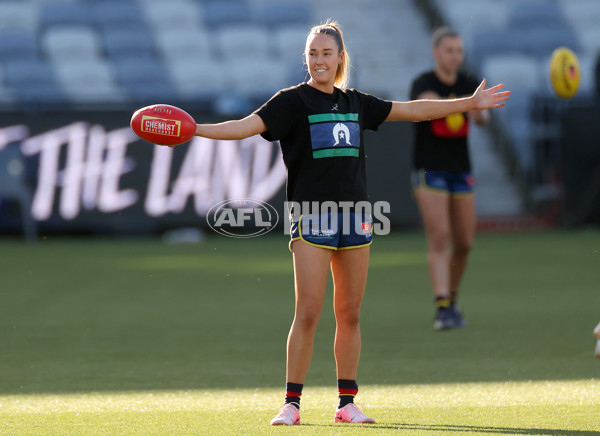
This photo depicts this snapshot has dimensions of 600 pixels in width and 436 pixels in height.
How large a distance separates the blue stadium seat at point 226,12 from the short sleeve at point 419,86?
1288cm

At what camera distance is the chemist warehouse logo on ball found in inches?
611

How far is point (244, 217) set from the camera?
51.9ft

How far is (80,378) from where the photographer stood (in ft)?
18.3

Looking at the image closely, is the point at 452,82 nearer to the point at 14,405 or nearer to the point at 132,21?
the point at 14,405

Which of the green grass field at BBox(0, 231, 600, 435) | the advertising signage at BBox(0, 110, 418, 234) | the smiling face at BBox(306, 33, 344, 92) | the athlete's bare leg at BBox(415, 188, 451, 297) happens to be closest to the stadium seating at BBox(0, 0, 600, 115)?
the advertising signage at BBox(0, 110, 418, 234)

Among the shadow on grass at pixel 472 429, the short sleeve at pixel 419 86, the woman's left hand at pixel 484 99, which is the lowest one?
the shadow on grass at pixel 472 429

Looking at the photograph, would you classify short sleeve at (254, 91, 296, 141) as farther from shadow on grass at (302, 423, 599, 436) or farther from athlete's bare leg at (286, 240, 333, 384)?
shadow on grass at (302, 423, 599, 436)

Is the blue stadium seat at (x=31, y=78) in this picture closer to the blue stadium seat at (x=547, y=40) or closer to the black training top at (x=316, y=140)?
the blue stadium seat at (x=547, y=40)

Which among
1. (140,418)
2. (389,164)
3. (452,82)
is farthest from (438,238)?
(389,164)

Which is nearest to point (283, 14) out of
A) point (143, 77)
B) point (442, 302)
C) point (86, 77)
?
point (143, 77)

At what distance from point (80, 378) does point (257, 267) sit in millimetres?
6100

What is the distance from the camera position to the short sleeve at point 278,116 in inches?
173

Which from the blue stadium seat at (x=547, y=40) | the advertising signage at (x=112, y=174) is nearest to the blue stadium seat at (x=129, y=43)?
the advertising signage at (x=112, y=174)

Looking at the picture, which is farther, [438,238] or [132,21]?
[132,21]
